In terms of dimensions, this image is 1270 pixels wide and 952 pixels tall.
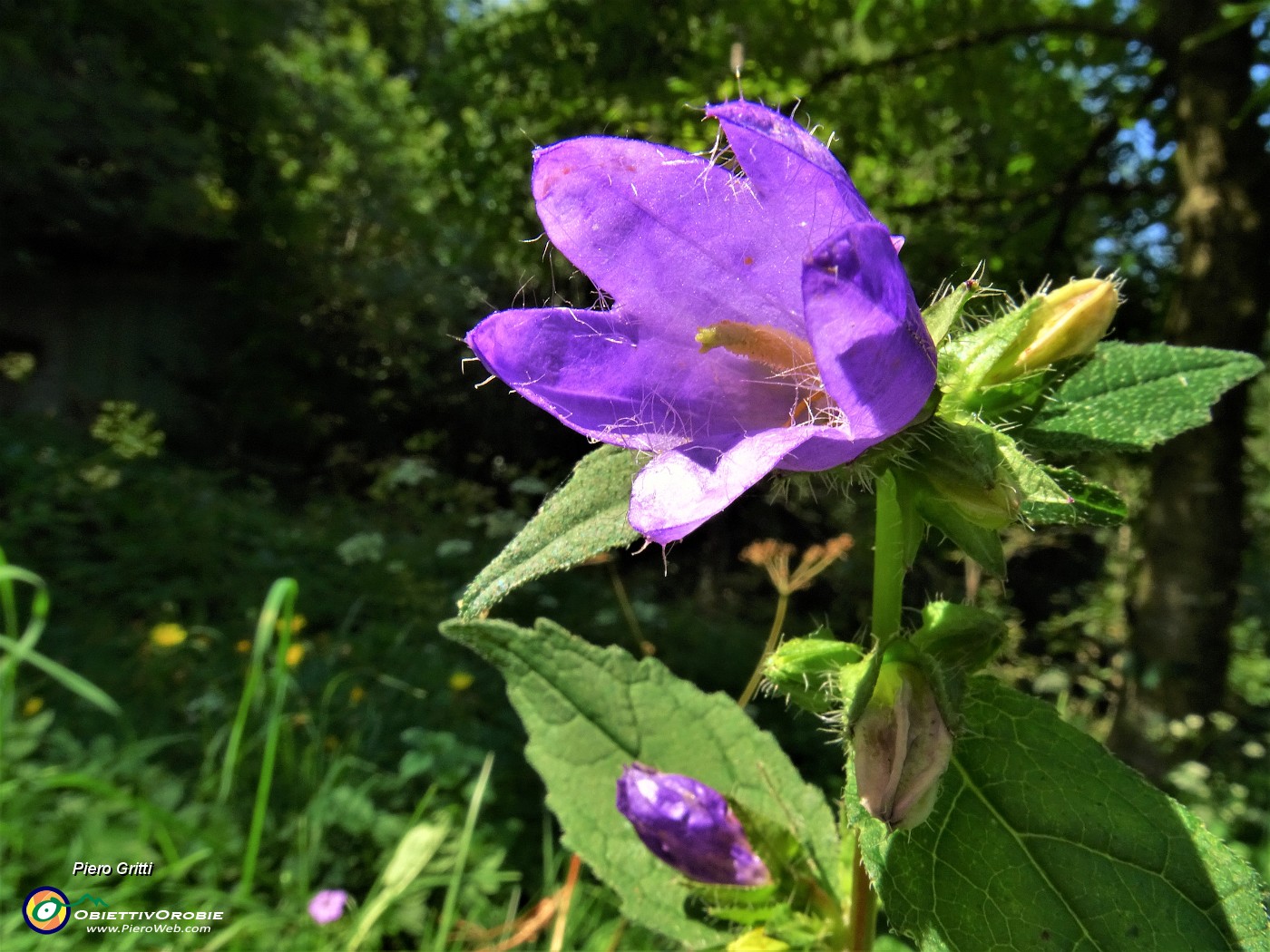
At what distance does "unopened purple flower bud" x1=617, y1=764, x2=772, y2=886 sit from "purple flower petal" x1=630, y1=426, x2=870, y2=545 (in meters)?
0.57

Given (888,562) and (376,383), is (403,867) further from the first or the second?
(376,383)

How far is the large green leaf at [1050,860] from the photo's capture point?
0.69 m

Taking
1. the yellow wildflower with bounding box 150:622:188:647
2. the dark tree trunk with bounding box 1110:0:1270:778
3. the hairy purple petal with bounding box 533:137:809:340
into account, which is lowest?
the yellow wildflower with bounding box 150:622:188:647

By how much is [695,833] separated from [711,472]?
0.60m

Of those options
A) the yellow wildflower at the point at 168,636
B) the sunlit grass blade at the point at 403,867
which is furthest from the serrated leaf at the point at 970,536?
the yellow wildflower at the point at 168,636

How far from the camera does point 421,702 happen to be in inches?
141

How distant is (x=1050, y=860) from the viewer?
2.44ft

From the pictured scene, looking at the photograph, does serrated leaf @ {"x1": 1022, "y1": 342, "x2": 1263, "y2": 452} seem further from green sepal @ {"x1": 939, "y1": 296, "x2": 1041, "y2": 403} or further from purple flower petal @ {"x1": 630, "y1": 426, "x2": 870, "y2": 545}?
purple flower petal @ {"x1": 630, "y1": 426, "x2": 870, "y2": 545}

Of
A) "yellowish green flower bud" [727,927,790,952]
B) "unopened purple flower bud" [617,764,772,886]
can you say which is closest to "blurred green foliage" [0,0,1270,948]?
"unopened purple flower bud" [617,764,772,886]

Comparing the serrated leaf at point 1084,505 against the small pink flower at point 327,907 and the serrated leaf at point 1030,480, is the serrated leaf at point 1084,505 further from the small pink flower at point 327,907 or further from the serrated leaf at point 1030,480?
the small pink flower at point 327,907

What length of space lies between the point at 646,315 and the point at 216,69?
9.37 m

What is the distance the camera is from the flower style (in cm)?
56

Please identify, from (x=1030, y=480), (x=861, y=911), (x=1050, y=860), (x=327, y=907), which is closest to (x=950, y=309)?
(x=1030, y=480)

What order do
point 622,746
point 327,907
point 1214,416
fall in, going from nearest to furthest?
1. point 622,746
2. point 327,907
3. point 1214,416
